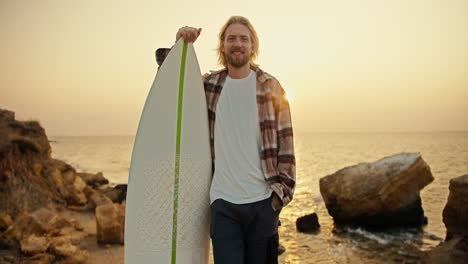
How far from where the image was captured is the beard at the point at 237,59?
259cm

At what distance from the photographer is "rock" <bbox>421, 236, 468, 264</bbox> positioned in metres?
5.75

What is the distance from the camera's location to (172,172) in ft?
9.89

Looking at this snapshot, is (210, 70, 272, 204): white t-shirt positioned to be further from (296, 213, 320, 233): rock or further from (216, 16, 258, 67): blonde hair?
(296, 213, 320, 233): rock

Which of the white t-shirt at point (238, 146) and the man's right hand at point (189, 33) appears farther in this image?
the man's right hand at point (189, 33)

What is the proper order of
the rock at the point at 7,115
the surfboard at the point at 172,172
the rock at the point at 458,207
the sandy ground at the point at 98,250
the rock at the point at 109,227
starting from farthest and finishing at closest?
the rock at the point at 7,115
the rock at the point at 458,207
the rock at the point at 109,227
the sandy ground at the point at 98,250
the surfboard at the point at 172,172

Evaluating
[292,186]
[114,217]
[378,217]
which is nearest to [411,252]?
[378,217]

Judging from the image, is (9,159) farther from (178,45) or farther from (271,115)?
(271,115)

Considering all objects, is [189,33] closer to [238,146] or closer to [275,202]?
[238,146]

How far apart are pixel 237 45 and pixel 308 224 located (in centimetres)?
748

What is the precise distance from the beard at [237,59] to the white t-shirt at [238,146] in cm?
10

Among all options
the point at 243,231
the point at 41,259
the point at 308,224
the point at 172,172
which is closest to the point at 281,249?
the point at 308,224

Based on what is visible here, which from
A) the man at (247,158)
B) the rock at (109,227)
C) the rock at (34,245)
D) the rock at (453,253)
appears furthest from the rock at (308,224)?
the man at (247,158)

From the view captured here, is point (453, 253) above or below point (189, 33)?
below

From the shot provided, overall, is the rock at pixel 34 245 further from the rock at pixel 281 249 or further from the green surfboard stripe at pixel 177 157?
the rock at pixel 281 249
